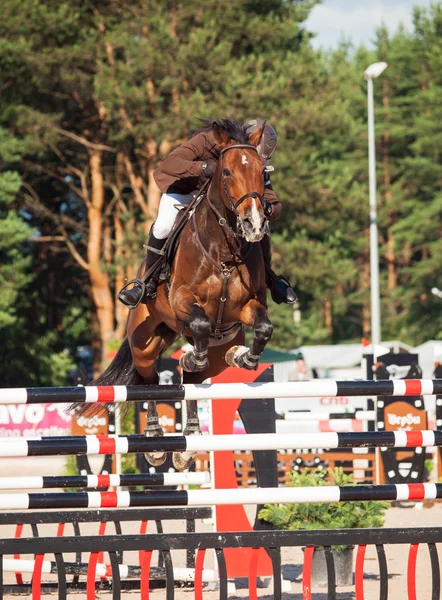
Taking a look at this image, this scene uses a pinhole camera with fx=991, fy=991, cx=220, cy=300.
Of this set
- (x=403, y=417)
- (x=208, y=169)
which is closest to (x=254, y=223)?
(x=208, y=169)

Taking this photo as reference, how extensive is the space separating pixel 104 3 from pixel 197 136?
68.5 feet

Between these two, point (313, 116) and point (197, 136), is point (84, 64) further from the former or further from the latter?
point (197, 136)

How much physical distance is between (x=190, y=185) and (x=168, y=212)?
22 centimetres

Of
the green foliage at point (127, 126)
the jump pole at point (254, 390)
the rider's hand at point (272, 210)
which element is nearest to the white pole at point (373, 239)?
the green foliage at point (127, 126)

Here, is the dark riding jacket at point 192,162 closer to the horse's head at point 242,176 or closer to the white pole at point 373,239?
the horse's head at point 242,176

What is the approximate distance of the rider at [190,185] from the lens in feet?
18.2

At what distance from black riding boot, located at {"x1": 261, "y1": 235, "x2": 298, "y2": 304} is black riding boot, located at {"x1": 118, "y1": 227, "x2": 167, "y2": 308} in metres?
0.67

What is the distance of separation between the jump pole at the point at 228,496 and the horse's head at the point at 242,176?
1.22 m

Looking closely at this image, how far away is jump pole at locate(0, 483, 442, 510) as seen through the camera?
182 inches

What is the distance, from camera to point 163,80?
76.0ft

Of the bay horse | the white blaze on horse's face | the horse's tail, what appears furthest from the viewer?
the horse's tail

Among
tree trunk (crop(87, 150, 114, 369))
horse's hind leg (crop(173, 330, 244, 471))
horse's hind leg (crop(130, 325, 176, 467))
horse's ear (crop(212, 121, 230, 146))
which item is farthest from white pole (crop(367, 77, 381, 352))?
horse's ear (crop(212, 121, 230, 146))

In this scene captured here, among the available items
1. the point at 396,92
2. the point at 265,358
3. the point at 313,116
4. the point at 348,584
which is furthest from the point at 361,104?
the point at 348,584

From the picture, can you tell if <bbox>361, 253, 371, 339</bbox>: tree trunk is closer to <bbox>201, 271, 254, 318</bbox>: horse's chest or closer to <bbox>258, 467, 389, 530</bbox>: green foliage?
<bbox>258, 467, 389, 530</bbox>: green foliage
